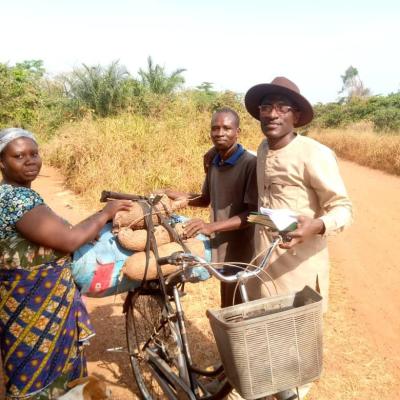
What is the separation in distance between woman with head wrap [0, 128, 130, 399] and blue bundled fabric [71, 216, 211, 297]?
0.25 feet

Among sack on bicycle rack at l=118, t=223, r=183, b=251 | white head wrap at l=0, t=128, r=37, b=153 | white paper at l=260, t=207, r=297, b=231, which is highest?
white head wrap at l=0, t=128, r=37, b=153

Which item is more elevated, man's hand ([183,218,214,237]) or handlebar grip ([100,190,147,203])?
handlebar grip ([100,190,147,203])

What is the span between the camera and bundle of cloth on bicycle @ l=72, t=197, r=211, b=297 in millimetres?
2367

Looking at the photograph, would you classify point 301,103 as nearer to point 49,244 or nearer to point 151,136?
point 49,244

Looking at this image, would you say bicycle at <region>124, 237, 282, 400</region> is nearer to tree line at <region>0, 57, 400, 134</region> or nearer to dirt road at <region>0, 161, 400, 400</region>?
dirt road at <region>0, 161, 400, 400</region>

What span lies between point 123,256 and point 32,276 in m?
0.52

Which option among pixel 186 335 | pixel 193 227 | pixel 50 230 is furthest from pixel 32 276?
pixel 186 335

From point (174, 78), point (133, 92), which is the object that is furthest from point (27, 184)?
point (174, 78)

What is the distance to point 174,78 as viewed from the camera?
15602mm

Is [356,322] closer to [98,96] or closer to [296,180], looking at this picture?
[296,180]

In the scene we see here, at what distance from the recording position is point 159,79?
1534 centimetres

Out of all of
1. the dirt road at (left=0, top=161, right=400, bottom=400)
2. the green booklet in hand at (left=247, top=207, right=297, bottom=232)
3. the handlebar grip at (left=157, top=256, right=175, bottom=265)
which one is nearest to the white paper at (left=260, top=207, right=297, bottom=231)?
the green booklet in hand at (left=247, top=207, right=297, bottom=232)

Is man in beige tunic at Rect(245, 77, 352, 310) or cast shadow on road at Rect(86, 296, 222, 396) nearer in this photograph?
man in beige tunic at Rect(245, 77, 352, 310)

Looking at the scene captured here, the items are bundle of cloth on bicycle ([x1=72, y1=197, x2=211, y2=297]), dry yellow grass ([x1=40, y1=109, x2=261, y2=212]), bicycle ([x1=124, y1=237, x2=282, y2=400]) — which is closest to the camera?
bicycle ([x1=124, y1=237, x2=282, y2=400])
